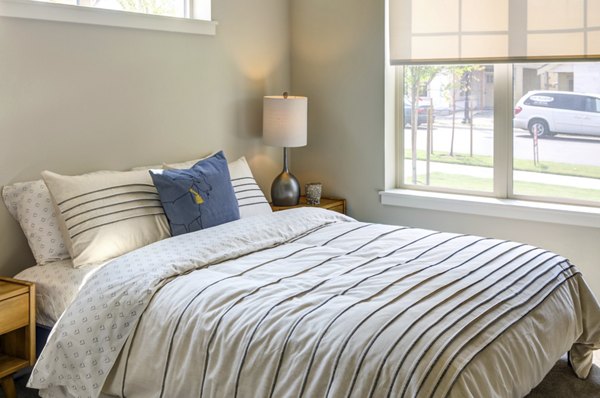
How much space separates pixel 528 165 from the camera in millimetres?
4047

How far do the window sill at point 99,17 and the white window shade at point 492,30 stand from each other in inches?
46.5

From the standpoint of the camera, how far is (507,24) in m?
3.89

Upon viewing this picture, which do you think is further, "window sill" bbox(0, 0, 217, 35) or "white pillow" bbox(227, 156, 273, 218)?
"white pillow" bbox(227, 156, 273, 218)

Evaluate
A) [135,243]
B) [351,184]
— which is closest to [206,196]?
[135,243]

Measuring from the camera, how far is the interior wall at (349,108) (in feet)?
14.2

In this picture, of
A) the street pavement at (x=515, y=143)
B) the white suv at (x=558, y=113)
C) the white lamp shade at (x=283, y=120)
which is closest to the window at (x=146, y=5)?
the white lamp shade at (x=283, y=120)

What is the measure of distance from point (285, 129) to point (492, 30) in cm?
131

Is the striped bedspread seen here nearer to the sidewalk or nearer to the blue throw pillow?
the blue throw pillow

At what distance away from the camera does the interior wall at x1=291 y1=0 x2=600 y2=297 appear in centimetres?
434

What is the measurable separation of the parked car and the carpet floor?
1.77 m

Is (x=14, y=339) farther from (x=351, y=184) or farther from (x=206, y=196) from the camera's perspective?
(x=351, y=184)

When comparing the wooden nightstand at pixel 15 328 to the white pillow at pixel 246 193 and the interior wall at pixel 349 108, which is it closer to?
the white pillow at pixel 246 193

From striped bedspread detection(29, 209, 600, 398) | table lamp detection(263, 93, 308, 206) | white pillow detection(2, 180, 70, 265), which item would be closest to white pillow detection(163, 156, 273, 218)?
table lamp detection(263, 93, 308, 206)

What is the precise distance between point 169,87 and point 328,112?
45.9 inches
